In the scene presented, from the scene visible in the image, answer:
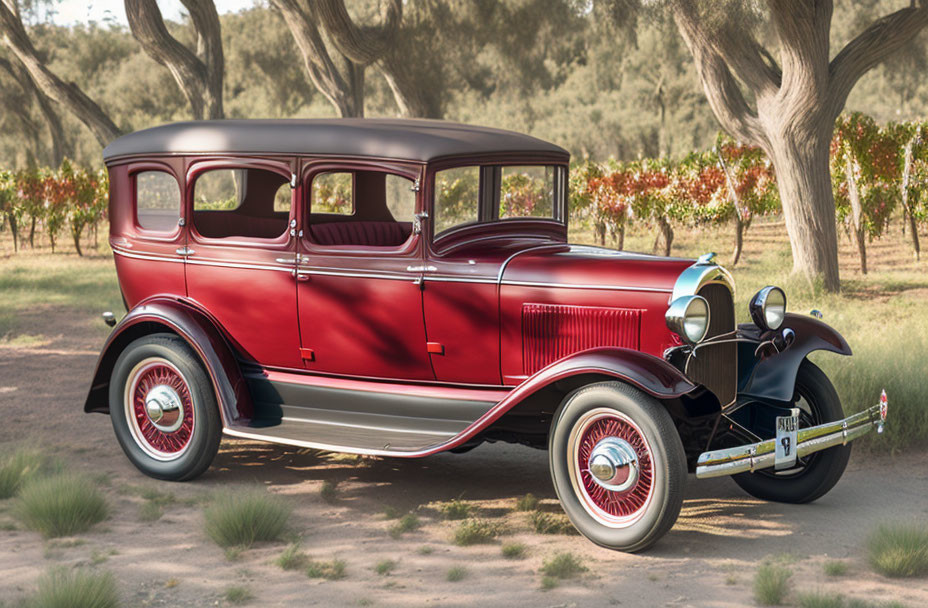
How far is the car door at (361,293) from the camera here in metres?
5.45

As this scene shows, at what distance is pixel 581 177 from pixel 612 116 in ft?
61.7

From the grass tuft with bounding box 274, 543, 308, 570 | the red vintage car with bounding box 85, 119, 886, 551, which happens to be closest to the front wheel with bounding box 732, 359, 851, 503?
the red vintage car with bounding box 85, 119, 886, 551

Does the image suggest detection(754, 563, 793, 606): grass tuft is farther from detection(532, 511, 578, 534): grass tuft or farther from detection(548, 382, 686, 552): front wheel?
detection(532, 511, 578, 534): grass tuft

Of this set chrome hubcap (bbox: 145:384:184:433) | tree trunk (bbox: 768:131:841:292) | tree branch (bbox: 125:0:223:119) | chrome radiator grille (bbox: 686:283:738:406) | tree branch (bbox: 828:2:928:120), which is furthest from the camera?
tree branch (bbox: 125:0:223:119)

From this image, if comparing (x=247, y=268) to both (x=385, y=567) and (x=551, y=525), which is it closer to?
(x=385, y=567)

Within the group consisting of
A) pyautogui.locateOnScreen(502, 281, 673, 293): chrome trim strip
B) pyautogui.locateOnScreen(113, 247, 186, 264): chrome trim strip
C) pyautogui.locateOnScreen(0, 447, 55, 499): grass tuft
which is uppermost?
pyautogui.locateOnScreen(113, 247, 186, 264): chrome trim strip

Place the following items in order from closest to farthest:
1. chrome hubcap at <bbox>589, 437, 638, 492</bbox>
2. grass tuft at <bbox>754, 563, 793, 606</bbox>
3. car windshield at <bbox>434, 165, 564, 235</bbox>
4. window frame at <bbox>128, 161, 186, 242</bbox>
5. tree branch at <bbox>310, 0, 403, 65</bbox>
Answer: grass tuft at <bbox>754, 563, 793, 606</bbox> < chrome hubcap at <bbox>589, 437, 638, 492</bbox> < car windshield at <bbox>434, 165, 564, 235</bbox> < window frame at <bbox>128, 161, 186, 242</bbox> < tree branch at <bbox>310, 0, 403, 65</bbox>

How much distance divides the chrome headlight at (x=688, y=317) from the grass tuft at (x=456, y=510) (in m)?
1.42

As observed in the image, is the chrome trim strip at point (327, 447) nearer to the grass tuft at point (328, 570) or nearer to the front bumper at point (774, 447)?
the grass tuft at point (328, 570)

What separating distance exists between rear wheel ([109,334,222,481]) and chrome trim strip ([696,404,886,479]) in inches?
105

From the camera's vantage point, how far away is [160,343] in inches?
232

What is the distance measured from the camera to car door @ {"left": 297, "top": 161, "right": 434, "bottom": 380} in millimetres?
5449

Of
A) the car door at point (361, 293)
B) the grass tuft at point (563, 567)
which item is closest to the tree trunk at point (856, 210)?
the car door at point (361, 293)

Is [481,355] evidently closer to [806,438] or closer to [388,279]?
[388,279]
